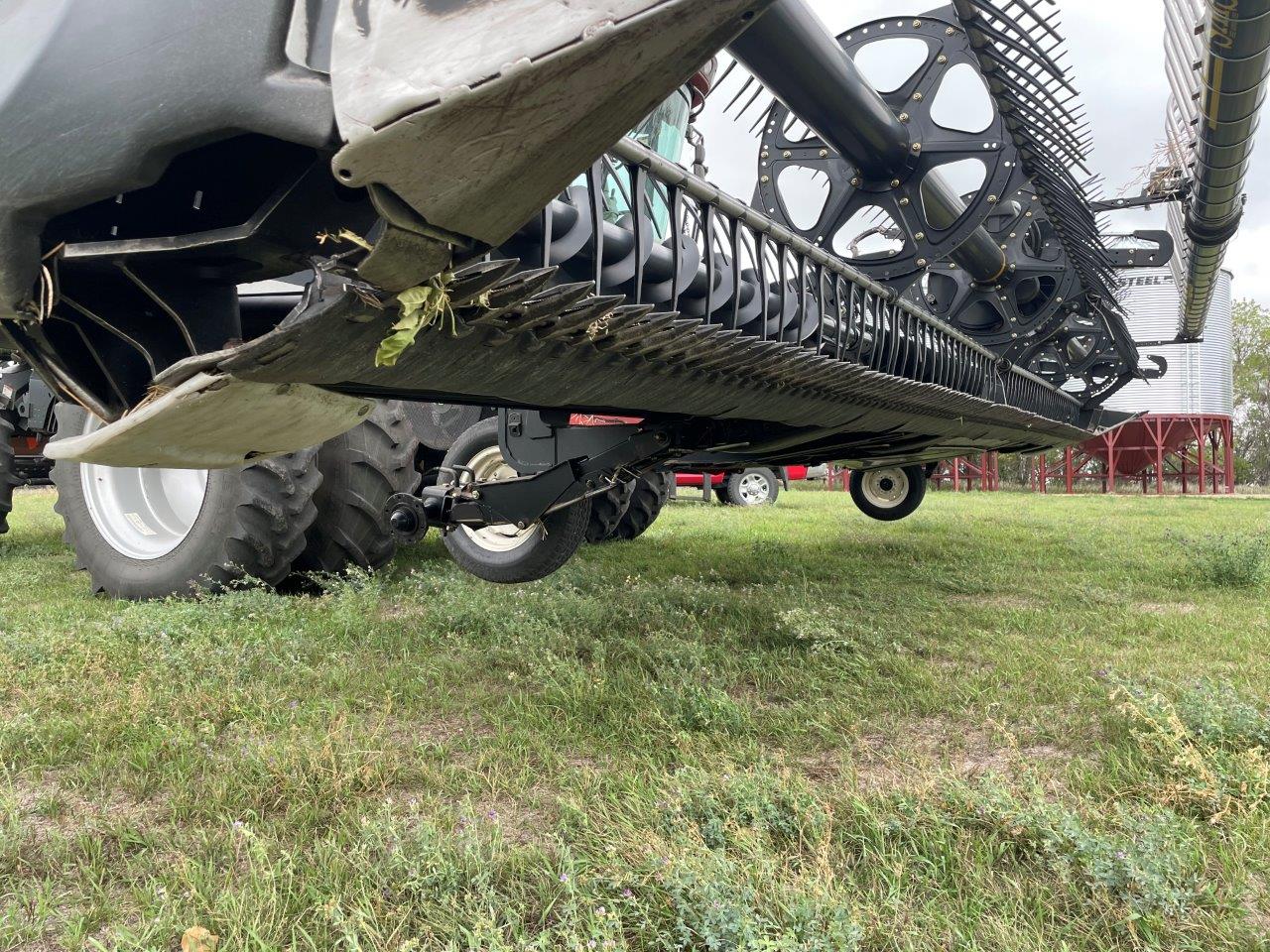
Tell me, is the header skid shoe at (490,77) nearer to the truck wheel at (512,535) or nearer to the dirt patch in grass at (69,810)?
the dirt patch in grass at (69,810)

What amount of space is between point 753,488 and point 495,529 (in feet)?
36.7

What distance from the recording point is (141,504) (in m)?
4.33

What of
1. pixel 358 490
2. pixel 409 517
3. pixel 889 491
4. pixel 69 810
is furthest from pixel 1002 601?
pixel 69 810

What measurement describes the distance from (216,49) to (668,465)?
3.98 meters

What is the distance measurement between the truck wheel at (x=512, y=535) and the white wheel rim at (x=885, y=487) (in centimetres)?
432

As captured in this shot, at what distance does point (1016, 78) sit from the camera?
4.02m

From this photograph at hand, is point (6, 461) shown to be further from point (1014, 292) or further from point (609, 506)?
point (1014, 292)

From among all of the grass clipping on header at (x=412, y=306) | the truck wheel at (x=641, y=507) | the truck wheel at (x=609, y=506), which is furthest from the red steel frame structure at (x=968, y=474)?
the grass clipping on header at (x=412, y=306)

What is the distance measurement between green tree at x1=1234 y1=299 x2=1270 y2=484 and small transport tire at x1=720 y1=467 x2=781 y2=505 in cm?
3383

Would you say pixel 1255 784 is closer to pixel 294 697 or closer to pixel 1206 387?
pixel 294 697

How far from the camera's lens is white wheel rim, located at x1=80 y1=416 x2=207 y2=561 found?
4176 millimetres

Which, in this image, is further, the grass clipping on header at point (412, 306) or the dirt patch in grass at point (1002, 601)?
the dirt patch in grass at point (1002, 601)

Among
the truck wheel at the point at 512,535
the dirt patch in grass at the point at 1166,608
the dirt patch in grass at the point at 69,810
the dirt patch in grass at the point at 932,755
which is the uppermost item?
the truck wheel at the point at 512,535

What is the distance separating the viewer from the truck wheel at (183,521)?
11.9ft
